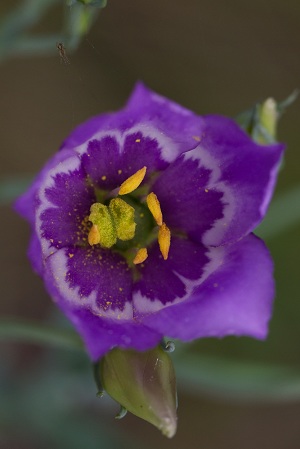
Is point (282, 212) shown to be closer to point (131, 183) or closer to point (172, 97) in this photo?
point (131, 183)

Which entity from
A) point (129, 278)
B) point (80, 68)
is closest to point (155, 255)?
point (129, 278)

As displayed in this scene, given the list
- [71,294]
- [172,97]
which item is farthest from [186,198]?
[172,97]

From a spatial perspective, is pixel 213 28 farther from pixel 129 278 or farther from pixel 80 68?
pixel 129 278

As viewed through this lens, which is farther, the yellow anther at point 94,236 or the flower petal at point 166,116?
the yellow anther at point 94,236

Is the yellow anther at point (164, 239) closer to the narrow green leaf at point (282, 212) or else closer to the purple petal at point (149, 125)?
the purple petal at point (149, 125)

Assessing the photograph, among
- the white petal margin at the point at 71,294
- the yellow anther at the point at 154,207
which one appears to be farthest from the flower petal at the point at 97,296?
the yellow anther at the point at 154,207
